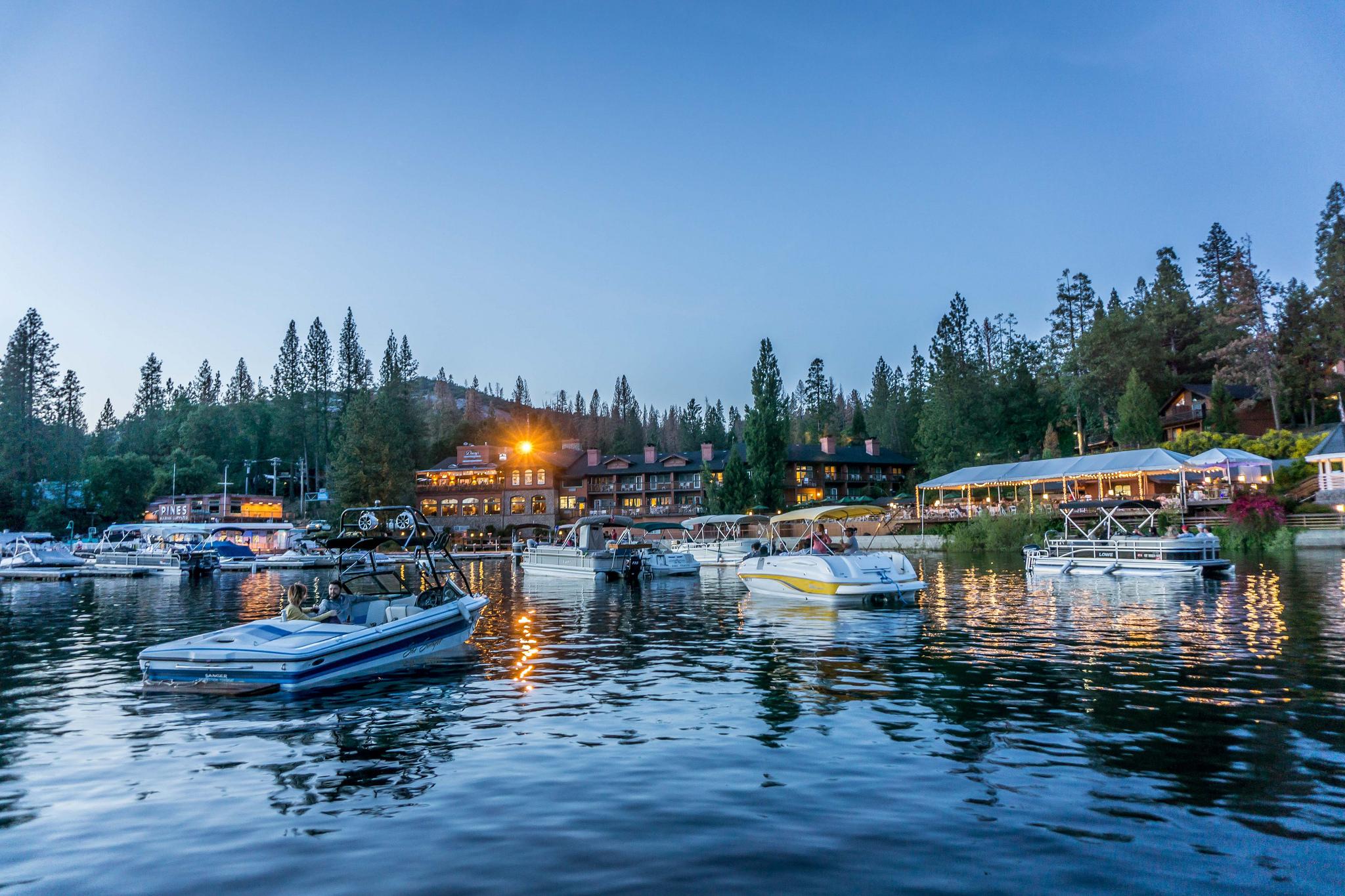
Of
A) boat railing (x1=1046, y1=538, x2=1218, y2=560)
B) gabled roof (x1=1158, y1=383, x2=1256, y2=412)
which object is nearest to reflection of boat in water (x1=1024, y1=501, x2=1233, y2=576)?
boat railing (x1=1046, y1=538, x2=1218, y2=560)

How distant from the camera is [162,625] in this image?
26.8m

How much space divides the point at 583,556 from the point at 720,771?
3783 cm

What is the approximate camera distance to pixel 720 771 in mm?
9500

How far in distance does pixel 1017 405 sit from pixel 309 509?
96.9 metres

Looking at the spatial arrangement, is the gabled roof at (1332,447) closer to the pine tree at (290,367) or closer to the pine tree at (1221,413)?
the pine tree at (1221,413)

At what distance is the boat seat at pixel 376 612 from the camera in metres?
16.8

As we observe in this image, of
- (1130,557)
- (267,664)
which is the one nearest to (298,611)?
(267,664)

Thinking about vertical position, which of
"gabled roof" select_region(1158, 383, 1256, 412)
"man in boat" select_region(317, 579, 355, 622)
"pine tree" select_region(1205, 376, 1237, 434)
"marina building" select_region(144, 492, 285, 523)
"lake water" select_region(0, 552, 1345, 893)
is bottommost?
"lake water" select_region(0, 552, 1345, 893)

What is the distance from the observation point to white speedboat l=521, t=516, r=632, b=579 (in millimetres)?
46188

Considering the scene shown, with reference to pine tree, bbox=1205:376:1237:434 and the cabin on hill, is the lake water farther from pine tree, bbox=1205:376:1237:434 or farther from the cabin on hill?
the cabin on hill

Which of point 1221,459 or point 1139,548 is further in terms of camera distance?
point 1221,459

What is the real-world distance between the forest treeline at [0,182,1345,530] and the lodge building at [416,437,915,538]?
16.1ft

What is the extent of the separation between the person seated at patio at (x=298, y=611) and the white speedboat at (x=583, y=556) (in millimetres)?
30239

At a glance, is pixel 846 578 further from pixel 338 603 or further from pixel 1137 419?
pixel 1137 419
